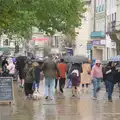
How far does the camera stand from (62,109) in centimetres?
1717

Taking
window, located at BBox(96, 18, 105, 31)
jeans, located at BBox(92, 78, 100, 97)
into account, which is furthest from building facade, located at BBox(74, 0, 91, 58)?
jeans, located at BBox(92, 78, 100, 97)

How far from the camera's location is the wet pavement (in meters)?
15.2

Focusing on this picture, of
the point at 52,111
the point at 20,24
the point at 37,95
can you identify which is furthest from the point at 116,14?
the point at 52,111

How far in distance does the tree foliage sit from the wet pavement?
339 cm

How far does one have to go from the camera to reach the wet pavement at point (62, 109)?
1521 cm

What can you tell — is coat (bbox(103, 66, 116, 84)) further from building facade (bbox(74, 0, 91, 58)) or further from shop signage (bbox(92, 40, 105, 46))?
building facade (bbox(74, 0, 91, 58))

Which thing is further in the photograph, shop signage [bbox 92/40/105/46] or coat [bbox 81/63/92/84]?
shop signage [bbox 92/40/105/46]

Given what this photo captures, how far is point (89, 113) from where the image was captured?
639 inches

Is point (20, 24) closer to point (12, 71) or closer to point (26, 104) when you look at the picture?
point (12, 71)

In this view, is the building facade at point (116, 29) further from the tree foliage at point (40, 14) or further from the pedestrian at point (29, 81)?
the pedestrian at point (29, 81)

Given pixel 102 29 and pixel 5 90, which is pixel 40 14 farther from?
pixel 102 29

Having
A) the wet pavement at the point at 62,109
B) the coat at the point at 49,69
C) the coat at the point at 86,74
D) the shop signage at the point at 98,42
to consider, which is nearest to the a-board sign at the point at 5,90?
the wet pavement at the point at 62,109

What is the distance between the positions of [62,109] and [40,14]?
1448 cm

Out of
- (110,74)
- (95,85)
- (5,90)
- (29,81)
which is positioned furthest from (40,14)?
(5,90)
